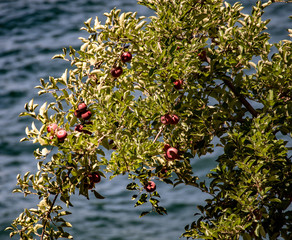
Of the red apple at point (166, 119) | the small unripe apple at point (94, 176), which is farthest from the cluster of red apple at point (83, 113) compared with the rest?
the red apple at point (166, 119)

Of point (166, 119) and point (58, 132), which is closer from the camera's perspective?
point (58, 132)

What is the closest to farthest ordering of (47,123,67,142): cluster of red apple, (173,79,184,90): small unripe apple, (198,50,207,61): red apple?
(47,123,67,142): cluster of red apple → (173,79,184,90): small unripe apple → (198,50,207,61): red apple

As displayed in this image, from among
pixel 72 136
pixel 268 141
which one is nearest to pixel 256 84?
pixel 268 141

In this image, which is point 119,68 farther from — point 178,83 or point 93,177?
point 93,177

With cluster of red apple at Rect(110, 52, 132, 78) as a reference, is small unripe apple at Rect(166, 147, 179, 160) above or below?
below

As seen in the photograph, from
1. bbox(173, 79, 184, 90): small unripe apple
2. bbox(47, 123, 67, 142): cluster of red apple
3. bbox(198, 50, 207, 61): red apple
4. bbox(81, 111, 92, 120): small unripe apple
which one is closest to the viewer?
bbox(47, 123, 67, 142): cluster of red apple

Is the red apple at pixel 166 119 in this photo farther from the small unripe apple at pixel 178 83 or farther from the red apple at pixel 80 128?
the red apple at pixel 80 128

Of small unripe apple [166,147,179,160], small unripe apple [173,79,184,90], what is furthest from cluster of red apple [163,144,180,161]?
small unripe apple [173,79,184,90]

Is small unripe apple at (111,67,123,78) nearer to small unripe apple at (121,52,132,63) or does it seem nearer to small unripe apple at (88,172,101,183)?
small unripe apple at (121,52,132,63)

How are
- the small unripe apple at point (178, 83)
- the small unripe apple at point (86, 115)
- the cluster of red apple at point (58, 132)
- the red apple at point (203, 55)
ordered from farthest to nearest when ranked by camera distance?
1. the red apple at point (203, 55)
2. the small unripe apple at point (178, 83)
3. the small unripe apple at point (86, 115)
4. the cluster of red apple at point (58, 132)

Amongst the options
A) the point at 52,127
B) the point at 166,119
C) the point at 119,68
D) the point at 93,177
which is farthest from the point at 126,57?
the point at 93,177

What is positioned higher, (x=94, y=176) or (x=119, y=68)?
(x=119, y=68)

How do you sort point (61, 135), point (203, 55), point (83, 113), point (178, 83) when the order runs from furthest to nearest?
point (203, 55), point (178, 83), point (83, 113), point (61, 135)

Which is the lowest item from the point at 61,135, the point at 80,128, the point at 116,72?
the point at 61,135
